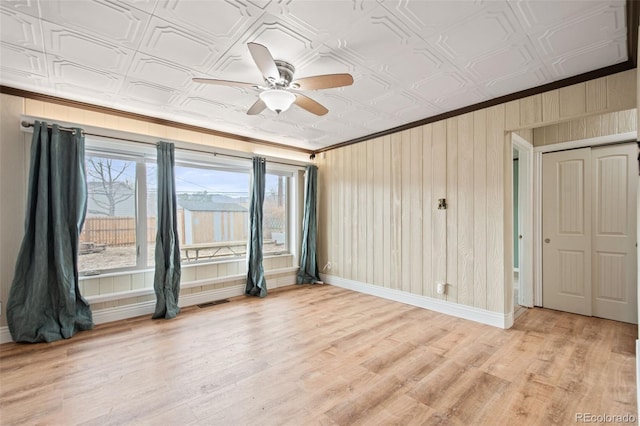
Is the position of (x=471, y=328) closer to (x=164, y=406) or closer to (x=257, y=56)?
(x=164, y=406)

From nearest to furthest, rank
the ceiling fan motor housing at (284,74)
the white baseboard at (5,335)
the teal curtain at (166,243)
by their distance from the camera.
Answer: the ceiling fan motor housing at (284,74), the white baseboard at (5,335), the teal curtain at (166,243)

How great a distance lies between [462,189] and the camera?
3.51 m

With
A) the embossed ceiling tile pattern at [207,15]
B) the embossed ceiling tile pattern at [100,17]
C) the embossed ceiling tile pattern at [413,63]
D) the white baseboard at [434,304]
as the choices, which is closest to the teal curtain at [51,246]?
the embossed ceiling tile pattern at [100,17]

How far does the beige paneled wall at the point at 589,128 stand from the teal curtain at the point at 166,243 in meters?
4.81

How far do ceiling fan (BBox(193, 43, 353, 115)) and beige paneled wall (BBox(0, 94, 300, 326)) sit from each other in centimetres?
198

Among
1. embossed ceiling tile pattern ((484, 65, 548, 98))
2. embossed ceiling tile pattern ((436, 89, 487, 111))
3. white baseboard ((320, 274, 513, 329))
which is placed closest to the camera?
embossed ceiling tile pattern ((484, 65, 548, 98))

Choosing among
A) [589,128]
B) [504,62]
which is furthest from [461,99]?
[589,128]

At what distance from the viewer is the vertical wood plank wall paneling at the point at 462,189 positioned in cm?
287

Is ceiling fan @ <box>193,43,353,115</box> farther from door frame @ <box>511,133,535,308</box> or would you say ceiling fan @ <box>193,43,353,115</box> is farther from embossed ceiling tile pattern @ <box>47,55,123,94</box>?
door frame @ <box>511,133,535,308</box>

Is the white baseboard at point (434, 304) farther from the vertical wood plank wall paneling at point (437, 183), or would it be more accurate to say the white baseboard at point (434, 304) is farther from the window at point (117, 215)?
the window at point (117, 215)

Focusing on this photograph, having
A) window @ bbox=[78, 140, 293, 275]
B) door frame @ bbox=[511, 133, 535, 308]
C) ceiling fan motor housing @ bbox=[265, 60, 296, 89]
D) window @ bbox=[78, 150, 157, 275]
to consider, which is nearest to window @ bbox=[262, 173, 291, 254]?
window @ bbox=[78, 140, 293, 275]

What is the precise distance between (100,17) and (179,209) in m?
2.56

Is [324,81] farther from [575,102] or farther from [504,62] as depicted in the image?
[575,102]

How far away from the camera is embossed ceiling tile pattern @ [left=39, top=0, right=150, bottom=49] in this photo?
175cm
